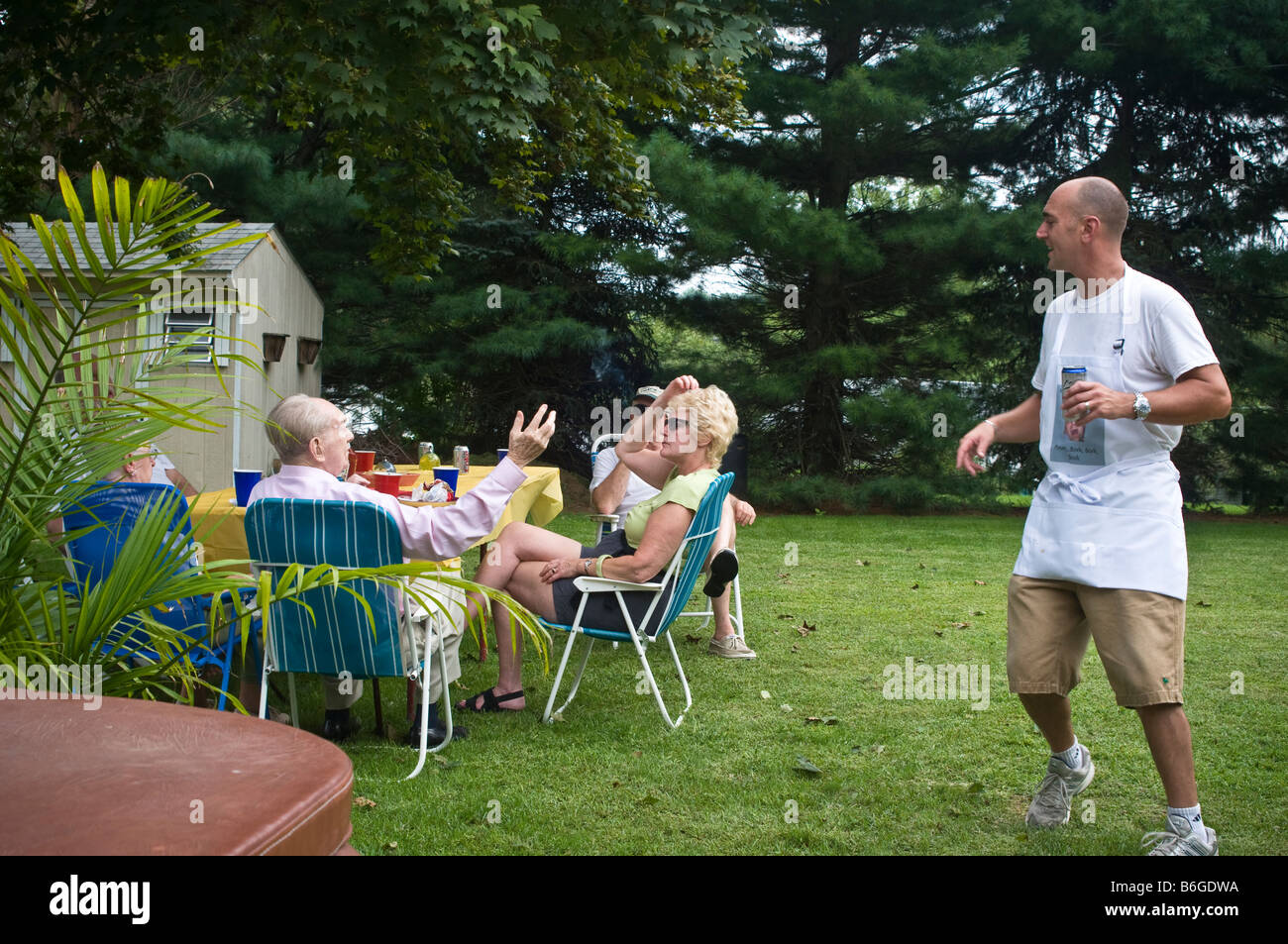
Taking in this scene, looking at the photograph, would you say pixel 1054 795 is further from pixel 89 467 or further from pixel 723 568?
pixel 89 467

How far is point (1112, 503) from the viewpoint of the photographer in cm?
305

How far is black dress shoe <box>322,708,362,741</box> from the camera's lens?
436 cm

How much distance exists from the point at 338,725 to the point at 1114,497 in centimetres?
298

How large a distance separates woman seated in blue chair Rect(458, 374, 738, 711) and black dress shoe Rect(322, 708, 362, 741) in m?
0.57

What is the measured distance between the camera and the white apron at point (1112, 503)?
9.84 feet

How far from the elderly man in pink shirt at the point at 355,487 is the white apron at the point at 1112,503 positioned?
1.57 m

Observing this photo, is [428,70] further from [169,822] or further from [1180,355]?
[169,822]

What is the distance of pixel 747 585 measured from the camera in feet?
28.3

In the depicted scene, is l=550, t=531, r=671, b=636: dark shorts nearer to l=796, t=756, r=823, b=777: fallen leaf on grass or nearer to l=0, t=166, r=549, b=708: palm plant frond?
l=796, t=756, r=823, b=777: fallen leaf on grass

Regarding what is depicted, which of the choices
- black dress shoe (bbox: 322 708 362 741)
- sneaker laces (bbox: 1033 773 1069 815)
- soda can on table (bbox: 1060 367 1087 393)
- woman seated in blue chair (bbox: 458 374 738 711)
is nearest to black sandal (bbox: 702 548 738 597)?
woman seated in blue chair (bbox: 458 374 738 711)

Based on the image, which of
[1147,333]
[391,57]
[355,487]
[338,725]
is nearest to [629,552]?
[355,487]

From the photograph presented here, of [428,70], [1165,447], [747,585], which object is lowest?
[747,585]
